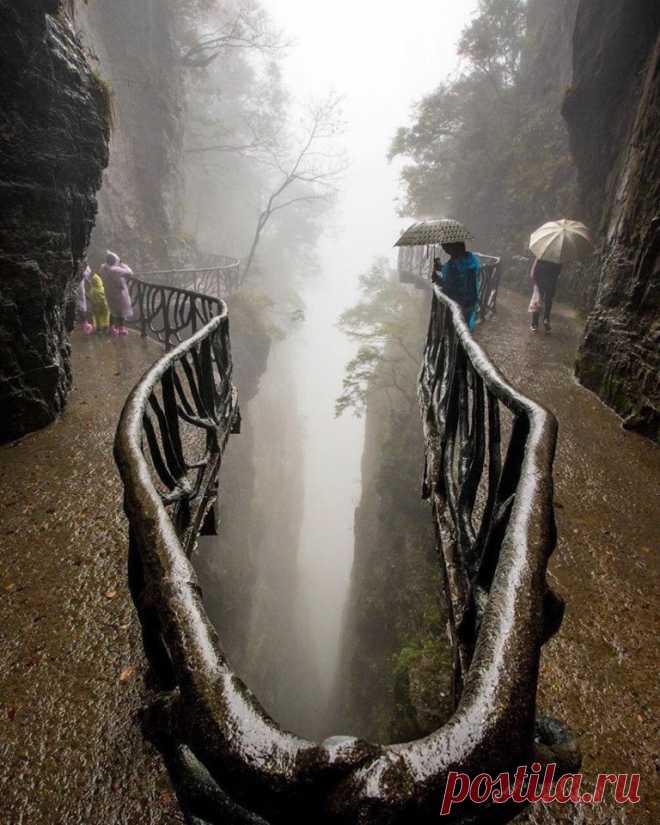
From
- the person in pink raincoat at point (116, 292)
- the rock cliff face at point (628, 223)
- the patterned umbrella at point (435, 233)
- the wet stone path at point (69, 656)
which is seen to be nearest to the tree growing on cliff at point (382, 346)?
the person in pink raincoat at point (116, 292)

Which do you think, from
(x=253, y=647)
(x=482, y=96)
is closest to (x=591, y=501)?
(x=253, y=647)

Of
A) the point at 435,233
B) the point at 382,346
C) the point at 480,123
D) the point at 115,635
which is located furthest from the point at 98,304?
the point at 480,123

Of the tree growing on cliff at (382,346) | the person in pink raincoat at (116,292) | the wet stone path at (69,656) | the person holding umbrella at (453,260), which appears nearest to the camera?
the wet stone path at (69,656)

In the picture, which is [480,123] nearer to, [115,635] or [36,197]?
[36,197]

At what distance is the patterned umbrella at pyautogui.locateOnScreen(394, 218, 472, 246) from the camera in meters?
4.72

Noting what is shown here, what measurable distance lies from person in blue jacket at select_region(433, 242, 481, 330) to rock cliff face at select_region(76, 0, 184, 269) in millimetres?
11798

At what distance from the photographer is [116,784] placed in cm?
180

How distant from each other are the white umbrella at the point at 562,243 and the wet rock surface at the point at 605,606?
11.4ft

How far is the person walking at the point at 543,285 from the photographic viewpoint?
7898 mm

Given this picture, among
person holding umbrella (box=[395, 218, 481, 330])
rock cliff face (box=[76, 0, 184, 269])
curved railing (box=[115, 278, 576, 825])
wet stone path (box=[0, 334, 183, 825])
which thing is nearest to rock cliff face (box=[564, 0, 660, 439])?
person holding umbrella (box=[395, 218, 481, 330])

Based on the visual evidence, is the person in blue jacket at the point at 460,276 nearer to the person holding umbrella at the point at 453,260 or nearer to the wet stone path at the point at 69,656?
the person holding umbrella at the point at 453,260

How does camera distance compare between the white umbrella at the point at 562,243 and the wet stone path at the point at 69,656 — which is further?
the white umbrella at the point at 562,243

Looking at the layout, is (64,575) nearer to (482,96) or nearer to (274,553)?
(274,553)

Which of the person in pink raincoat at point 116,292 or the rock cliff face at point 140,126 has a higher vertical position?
the rock cliff face at point 140,126
